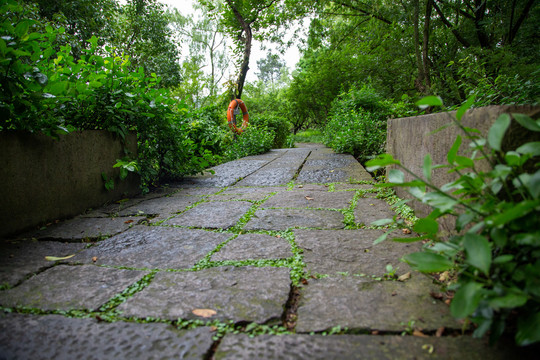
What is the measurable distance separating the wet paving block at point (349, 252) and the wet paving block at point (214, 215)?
19.4 inches

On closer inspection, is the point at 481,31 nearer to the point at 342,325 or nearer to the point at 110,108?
the point at 110,108

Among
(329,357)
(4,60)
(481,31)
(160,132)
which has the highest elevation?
(481,31)

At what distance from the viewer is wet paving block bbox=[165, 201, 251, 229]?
1.91m

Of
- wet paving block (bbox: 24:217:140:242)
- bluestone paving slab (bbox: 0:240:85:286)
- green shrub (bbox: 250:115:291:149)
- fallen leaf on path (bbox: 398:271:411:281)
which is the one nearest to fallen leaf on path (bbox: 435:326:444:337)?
fallen leaf on path (bbox: 398:271:411:281)

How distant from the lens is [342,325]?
2.93 feet

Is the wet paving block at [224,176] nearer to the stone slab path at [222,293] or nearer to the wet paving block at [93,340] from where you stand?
the stone slab path at [222,293]

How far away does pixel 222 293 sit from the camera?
1.08m

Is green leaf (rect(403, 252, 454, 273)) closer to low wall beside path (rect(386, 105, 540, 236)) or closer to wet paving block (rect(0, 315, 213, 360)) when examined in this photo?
low wall beside path (rect(386, 105, 540, 236))

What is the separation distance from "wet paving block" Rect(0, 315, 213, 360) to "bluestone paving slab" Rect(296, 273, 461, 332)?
0.31 metres

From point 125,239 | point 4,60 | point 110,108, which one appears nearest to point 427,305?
point 125,239

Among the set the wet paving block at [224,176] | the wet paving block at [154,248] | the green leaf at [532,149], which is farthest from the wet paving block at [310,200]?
the green leaf at [532,149]

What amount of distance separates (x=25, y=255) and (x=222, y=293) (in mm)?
1011

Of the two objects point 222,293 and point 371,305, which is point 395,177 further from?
point 222,293

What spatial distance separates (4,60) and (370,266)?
185 centimetres
